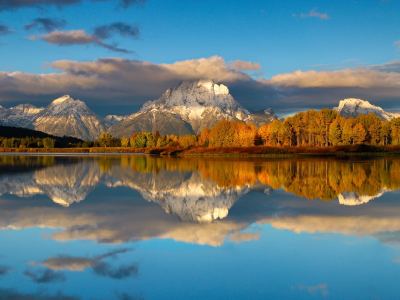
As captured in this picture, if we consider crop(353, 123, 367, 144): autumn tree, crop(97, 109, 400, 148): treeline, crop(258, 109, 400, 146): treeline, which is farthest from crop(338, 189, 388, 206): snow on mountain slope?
crop(353, 123, 367, 144): autumn tree

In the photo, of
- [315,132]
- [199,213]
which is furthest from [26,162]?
[315,132]

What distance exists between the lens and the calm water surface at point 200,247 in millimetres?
8234

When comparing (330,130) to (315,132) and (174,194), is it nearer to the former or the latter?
(315,132)

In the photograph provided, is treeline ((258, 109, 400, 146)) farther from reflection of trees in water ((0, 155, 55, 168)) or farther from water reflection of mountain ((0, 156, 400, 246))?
water reflection of mountain ((0, 156, 400, 246))

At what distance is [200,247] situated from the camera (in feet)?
37.0

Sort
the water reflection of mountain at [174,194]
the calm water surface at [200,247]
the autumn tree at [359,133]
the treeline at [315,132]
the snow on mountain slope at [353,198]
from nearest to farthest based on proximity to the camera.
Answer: the calm water surface at [200,247], the water reflection of mountain at [174,194], the snow on mountain slope at [353,198], the autumn tree at [359,133], the treeline at [315,132]

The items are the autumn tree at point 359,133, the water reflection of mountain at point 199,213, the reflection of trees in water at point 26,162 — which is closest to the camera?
the water reflection of mountain at point 199,213

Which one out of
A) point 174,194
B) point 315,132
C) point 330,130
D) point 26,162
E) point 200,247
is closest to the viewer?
point 200,247

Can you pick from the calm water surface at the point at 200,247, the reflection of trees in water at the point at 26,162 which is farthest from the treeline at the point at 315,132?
the calm water surface at the point at 200,247

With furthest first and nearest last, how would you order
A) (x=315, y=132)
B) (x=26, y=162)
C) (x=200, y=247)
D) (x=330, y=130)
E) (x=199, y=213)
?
(x=315, y=132) < (x=330, y=130) < (x=26, y=162) < (x=199, y=213) < (x=200, y=247)

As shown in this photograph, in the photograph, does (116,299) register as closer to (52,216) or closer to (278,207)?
(52,216)

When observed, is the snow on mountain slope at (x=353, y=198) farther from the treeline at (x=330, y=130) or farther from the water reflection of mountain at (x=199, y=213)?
the treeline at (x=330, y=130)

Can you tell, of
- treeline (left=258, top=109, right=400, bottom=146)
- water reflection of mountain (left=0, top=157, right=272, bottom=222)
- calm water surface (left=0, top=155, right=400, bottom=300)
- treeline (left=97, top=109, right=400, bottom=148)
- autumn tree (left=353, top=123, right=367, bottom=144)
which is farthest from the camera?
treeline (left=97, top=109, right=400, bottom=148)

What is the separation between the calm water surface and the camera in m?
8.23
